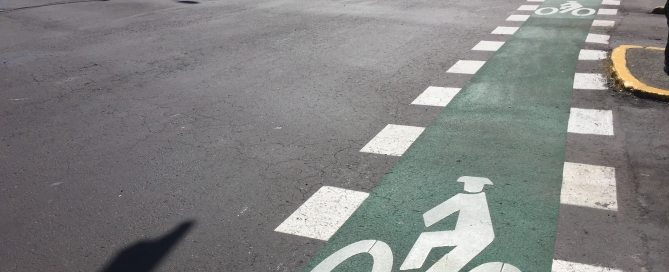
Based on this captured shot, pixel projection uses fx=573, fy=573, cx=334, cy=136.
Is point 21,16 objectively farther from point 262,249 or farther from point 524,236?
point 524,236

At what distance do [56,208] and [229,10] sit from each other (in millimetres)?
10146

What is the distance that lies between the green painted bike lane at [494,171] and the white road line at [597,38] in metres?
1.64

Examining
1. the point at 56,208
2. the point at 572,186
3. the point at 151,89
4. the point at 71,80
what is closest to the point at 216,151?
the point at 56,208

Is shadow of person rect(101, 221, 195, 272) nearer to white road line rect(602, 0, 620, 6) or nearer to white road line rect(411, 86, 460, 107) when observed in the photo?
white road line rect(411, 86, 460, 107)

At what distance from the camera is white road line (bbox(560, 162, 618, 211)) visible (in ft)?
14.4

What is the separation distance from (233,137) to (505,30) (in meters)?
6.52

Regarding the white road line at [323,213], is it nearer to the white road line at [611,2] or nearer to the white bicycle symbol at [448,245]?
the white bicycle symbol at [448,245]

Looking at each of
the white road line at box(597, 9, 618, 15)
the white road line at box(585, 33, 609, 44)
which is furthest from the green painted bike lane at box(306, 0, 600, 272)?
the white road line at box(597, 9, 618, 15)

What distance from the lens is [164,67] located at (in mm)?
8883

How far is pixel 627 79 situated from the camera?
6.96m

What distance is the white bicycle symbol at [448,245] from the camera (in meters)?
3.69

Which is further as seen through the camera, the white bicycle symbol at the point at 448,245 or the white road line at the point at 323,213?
the white road line at the point at 323,213

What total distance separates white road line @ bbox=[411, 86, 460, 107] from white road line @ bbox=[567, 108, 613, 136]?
1398 mm

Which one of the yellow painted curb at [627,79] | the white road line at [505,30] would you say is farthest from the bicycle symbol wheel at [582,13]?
the yellow painted curb at [627,79]
